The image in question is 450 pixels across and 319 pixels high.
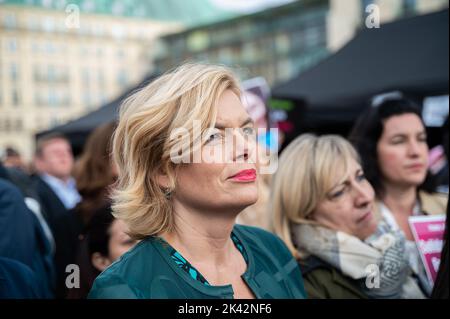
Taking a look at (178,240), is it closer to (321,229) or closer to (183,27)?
(321,229)

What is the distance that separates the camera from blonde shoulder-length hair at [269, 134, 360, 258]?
2.05 meters

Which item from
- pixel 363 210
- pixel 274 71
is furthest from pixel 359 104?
pixel 274 71

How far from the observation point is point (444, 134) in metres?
2.44

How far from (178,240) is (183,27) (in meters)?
46.6

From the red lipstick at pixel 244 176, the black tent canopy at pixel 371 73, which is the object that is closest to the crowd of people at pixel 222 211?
the red lipstick at pixel 244 176

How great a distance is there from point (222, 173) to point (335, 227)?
963mm

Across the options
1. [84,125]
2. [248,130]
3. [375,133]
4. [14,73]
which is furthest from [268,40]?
[248,130]

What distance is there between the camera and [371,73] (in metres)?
4.41

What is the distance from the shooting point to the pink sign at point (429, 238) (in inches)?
77.8

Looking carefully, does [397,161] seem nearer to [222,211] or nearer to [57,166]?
[222,211]

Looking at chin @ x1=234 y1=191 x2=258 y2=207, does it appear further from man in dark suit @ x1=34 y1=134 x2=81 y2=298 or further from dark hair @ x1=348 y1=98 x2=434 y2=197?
man in dark suit @ x1=34 y1=134 x2=81 y2=298

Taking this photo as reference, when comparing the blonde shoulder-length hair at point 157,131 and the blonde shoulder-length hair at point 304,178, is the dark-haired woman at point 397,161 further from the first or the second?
the blonde shoulder-length hair at point 157,131

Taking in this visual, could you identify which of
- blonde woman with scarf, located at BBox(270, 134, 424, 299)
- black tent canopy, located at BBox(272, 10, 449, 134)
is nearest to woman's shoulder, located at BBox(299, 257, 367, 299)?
blonde woman with scarf, located at BBox(270, 134, 424, 299)

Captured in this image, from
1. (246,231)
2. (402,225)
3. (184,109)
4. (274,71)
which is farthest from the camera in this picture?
(274,71)
